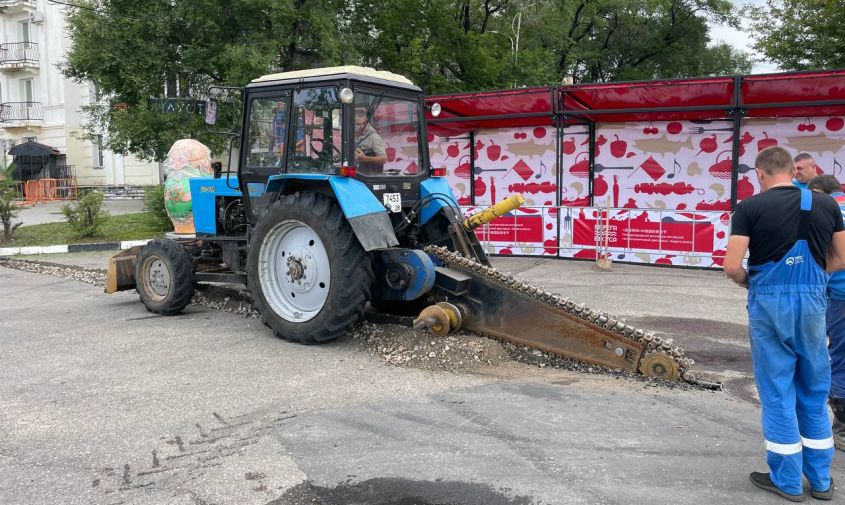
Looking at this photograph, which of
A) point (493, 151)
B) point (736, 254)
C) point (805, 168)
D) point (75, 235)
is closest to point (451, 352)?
point (736, 254)

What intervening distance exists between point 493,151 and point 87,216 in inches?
375

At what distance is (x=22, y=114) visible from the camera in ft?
122

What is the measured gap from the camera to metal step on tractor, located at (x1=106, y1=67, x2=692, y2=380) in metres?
5.78

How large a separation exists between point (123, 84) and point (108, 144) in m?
2.48

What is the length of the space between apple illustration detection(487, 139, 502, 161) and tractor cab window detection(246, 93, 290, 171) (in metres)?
7.71

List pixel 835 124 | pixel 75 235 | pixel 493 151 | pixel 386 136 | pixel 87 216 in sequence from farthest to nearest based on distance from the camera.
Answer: pixel 75 235
pixel 87 216
pixel 493 151
pixel 835 124
pixel 386 136

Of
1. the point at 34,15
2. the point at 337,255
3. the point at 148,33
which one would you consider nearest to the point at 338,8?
the point at 148,33

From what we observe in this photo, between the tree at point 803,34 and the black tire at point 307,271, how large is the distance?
16153 millimetres

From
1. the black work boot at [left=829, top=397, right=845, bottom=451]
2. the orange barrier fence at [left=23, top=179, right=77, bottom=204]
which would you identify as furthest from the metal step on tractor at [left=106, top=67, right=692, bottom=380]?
the orange barrier fence at [left=23, top=179, right=77, bottom=204]

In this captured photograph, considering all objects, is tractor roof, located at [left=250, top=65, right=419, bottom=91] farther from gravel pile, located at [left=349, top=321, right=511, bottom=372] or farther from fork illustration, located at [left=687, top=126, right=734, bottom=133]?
fork illustration, located at [left=687, top=126, right=734, bottom=133]

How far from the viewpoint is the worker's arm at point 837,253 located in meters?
3.75

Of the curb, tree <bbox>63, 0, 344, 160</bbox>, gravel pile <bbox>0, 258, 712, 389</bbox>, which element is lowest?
gravel pile <bbox>0, 258, 712, 389</bbox>

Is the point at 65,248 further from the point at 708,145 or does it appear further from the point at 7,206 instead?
the point at 708,145

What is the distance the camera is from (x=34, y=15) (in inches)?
1412
